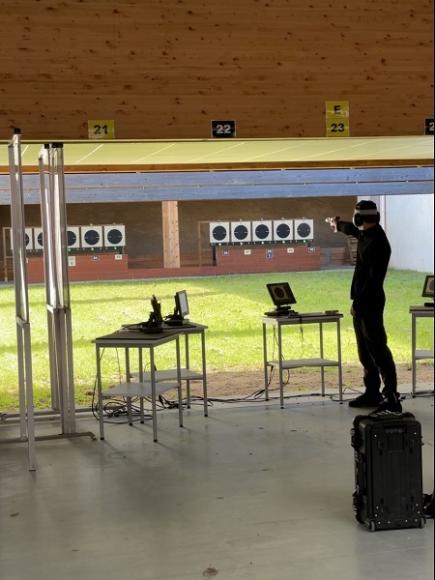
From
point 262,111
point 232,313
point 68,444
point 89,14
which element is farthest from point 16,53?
point 232,313

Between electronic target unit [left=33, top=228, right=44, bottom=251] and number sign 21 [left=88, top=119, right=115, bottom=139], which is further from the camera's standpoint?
electronic target unit [left=33, top=228, right=44, bottom=251]

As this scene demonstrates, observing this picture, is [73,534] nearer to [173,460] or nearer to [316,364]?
[173,460]

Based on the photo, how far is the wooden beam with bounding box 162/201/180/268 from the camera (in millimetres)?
13375

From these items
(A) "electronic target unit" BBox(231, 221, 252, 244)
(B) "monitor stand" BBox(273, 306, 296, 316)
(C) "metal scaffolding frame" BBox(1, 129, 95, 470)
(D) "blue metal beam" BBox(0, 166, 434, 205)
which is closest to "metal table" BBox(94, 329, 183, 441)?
(C) "metal scaffolding frame" BBox(1, 129, 95, 470)

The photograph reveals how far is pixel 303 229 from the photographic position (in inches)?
527

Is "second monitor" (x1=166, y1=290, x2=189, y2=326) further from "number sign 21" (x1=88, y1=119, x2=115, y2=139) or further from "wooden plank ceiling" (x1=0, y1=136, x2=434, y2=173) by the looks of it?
"number sign 21" (x1=88, y1=119, x2=115, y2=139)

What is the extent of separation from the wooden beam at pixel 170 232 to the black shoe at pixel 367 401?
21.1 feet

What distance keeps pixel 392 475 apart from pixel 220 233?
9510mm

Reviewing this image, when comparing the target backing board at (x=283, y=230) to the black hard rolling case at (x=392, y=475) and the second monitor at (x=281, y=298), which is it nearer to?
the second monitor at (x=281, y=298)

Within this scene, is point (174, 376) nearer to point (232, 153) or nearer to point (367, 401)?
point (367, 401)

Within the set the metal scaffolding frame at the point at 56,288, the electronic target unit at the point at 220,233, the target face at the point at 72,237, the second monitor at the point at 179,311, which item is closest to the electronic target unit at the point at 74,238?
the target face at the point at 72,237

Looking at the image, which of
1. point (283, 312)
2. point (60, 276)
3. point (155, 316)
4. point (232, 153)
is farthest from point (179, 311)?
point (232, 153)

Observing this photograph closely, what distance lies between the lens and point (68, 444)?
5875mm

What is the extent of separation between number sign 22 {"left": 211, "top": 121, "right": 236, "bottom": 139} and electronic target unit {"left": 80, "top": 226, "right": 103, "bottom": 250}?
646cm
